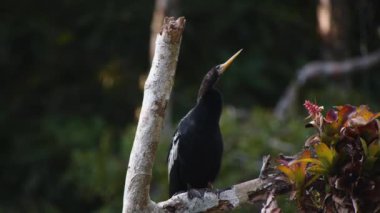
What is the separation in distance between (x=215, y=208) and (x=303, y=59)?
294 inches

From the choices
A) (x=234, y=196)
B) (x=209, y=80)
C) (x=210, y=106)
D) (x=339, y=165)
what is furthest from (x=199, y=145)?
(x=339, y=165)

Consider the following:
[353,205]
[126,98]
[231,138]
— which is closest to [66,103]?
[126,98]

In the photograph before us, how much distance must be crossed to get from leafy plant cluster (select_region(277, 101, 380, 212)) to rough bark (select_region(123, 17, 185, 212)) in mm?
530

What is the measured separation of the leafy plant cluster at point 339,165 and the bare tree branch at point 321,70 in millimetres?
5340

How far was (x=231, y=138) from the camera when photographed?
31.5ft

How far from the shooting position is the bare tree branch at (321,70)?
34.0ft

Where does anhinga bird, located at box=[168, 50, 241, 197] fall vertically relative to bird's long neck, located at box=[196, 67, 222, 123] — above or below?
below

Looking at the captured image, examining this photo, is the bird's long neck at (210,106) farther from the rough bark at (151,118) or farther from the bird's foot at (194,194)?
the rough bark at (151,118)

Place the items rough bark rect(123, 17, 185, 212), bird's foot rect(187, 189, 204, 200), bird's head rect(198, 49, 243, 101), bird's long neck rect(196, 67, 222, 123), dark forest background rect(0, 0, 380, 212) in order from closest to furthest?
rough bark rect(123, 17, 185, 212) < bird's foot rect(187, 189, 204, 200) < bird's head rect(198, 49, 243, 101) < bird's long neck rect(196, 67, 222, 123) < dark forest background rect(0, 0, 380, 212)

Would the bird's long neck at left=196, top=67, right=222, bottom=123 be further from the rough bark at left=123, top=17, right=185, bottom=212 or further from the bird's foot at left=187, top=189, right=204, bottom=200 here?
the rough bark at left=123, top=17, right=185, bottom=212

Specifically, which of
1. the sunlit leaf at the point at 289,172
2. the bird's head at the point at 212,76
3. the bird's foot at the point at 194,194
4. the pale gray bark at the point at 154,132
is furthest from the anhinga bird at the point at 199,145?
the sunlit leaf at the point at 289,172

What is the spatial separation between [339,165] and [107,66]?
8.36 metres

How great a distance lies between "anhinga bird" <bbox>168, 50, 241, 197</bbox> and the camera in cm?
601

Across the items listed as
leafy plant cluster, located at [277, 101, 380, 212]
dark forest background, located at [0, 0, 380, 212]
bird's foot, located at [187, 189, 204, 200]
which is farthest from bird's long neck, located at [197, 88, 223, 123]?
dark forest background, located at [0, 0, 380, 212]
